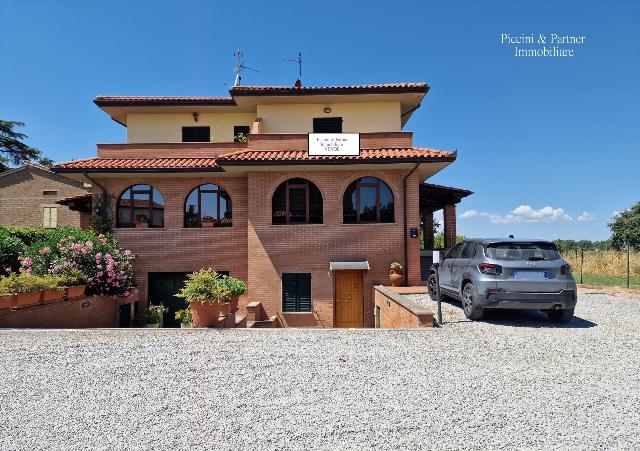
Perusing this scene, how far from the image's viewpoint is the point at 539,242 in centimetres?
744

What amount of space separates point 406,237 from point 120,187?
11138mm

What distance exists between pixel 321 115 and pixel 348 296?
8018 millimetres

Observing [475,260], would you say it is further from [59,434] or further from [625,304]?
[59,434]

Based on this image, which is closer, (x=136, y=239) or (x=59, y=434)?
(x=59, y=434)

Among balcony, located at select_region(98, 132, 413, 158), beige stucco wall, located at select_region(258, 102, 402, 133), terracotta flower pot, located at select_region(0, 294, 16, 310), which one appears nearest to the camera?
terracotta flower pot, located at select_region(0, 294, 16, 310)

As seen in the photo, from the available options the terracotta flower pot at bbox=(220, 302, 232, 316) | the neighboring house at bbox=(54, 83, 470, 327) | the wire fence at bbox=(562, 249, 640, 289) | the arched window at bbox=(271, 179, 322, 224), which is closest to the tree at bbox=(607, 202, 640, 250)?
the wire fence at bbox=(562, 249, 640, 289)

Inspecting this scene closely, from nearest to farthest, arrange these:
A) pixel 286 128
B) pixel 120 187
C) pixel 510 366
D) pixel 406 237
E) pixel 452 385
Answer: pixel 452 385 → pixel 510 366 → pixel 406 237 → pixel 120 187 → pixel 286 128

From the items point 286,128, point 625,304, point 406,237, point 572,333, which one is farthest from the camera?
point 286,128

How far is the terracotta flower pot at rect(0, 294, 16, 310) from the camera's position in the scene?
25.8ft

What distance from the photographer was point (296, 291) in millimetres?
13031

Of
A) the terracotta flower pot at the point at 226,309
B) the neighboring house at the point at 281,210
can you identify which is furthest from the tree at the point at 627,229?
the terracotta flower pot at the point at 226,309

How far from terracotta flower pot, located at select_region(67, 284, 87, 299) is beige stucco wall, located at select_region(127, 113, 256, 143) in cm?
863


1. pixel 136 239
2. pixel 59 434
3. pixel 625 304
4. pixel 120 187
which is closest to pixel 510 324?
pixel 625 304

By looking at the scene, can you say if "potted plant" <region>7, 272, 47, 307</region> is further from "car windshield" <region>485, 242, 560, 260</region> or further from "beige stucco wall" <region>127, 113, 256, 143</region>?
"car windshield" <region>485, 242, 560, 260</region>
